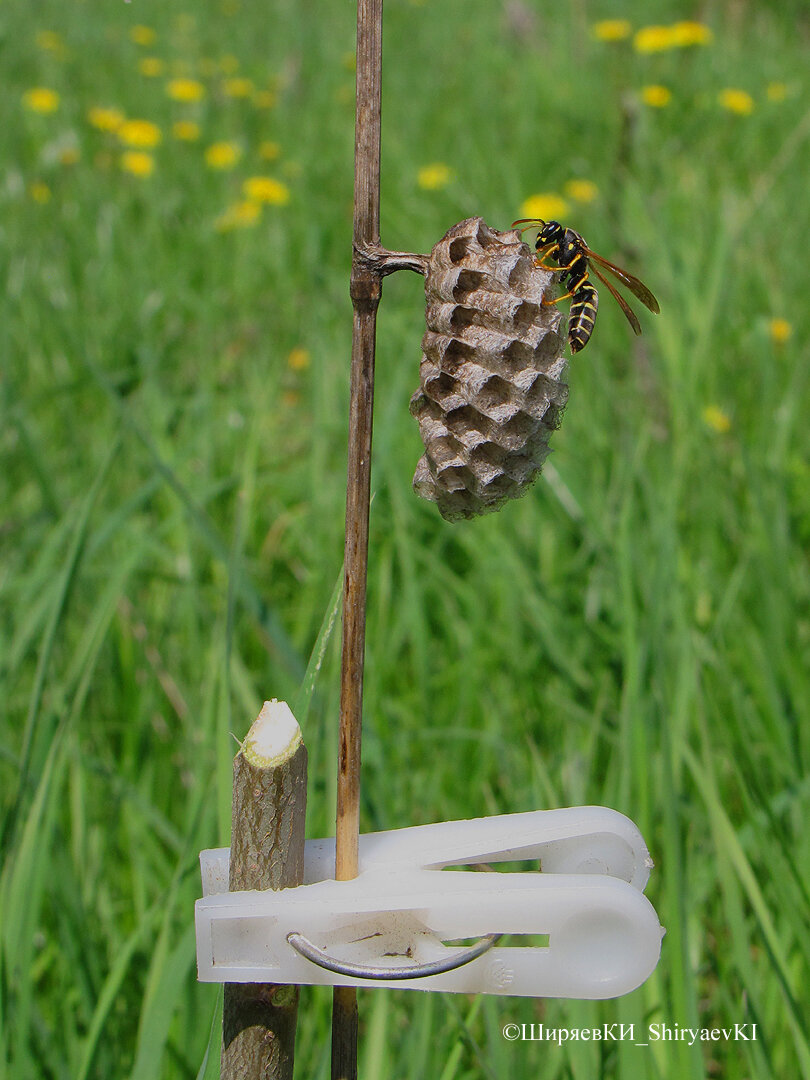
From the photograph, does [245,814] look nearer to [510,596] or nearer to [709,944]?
[709,944]

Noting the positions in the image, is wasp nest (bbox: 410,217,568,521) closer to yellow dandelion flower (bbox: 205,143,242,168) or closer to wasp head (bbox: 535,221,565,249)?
wasp head (bbox: 535,221,565,249)

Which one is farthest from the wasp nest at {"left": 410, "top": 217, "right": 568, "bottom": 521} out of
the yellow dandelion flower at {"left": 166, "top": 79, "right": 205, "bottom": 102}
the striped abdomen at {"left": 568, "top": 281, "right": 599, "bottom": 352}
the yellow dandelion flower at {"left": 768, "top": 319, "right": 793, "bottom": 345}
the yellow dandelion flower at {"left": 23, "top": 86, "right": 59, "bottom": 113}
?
the yellow dandelion flower at {"left": 166, "top": 79, "right": 205, "bottom": 102}

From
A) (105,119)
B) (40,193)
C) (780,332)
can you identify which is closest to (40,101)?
(105,119)

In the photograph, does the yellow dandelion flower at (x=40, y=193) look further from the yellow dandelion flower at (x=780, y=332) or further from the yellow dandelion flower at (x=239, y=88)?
the yellow dandelion flower at (x=780, y=332)

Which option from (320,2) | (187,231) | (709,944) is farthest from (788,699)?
(320,2)

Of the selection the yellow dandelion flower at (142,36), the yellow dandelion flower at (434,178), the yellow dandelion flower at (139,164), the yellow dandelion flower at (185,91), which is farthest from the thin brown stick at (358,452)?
the yellow dandelion flower at (142,36)
